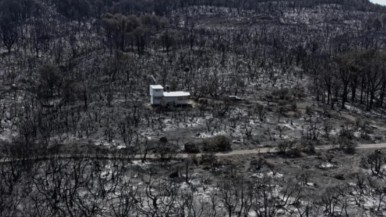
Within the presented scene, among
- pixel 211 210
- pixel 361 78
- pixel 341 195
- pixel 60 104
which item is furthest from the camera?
pixel 361 78

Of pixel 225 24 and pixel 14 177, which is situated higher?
pixel 225 24

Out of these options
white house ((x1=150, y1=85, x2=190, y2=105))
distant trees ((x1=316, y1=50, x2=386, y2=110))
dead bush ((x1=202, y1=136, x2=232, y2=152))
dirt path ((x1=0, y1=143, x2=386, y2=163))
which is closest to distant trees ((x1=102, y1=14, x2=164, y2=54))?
white house ((x1=150, y1=85, x2=190, y2=105))

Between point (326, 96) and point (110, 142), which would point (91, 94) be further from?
point (326, 96)

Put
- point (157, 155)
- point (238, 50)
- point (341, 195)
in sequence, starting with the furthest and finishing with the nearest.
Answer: point (238, 50), point (157, 155), point (341, 195)

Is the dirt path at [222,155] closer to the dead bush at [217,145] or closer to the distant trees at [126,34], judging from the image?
the dead bush at [217,145]

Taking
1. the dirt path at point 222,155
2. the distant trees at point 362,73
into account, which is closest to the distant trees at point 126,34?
the distant trees at point 362,73

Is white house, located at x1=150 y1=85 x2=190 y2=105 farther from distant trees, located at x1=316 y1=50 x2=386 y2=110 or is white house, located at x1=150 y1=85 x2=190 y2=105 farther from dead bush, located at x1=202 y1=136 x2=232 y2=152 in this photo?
distant trees, located at x1=316 y1=50 x2=386 y2=110

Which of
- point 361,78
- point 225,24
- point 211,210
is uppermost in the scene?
point 225,24

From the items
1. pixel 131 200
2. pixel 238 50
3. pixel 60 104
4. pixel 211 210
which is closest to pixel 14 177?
pixel 131 200

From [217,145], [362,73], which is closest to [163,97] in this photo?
[217,145]

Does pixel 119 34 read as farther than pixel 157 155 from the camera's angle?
Yes

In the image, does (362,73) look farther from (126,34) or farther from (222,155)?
(126,34)
